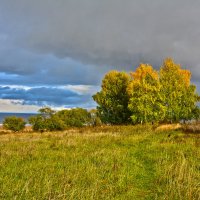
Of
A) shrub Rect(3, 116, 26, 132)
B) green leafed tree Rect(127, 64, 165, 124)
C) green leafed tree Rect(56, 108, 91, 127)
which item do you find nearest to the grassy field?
green leafed tree Rect(127, 64, 165, 124)

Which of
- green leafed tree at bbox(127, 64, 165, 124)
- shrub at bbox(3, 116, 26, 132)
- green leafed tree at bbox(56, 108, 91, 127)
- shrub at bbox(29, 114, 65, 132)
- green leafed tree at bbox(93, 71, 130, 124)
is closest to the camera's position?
green leafed tree at bbox(127, 64, 165, 124)

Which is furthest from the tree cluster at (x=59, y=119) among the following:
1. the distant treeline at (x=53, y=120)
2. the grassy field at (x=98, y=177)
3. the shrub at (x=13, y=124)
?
the grassy field at (x=98, y=177)

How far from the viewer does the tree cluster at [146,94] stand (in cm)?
5809

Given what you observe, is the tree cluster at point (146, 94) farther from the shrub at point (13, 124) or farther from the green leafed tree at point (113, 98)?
the shrub at point (13, 124)

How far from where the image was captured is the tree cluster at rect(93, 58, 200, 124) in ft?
191

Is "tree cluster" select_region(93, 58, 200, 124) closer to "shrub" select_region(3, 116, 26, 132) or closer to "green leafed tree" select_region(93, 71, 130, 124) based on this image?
"green leafed tree" select_region(93, 71, 130, 124)

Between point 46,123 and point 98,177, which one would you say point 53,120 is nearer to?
point 46,123

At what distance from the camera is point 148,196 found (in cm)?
1055

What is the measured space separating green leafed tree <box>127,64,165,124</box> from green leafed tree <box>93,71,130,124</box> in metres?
6.66

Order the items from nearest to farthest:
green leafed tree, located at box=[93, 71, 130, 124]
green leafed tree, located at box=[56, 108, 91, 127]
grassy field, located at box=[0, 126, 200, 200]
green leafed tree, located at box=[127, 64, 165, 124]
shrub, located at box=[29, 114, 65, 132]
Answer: grassy field, located at box=[0, 126, 200, 200] → green leafed tree, located at box=[127, 64, 165, 124] → shrub, located at box=[29, 114, 65, 132] → green leafed tree, located at box=[93, 71, 130, 124] → green leafed tree, located at box=[56, 108, 91, 127]

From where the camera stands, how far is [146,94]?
5756 cm

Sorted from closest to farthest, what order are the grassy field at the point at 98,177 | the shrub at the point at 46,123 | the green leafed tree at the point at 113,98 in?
the grassy field at the point at 98,177
the shrub at the point at 46,123
the green leafed tree at the point at 113,98

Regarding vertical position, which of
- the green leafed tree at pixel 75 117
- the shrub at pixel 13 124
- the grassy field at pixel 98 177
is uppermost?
the green leafed tree at pixel 75 117

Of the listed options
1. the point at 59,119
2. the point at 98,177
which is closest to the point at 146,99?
the point at 59,119
